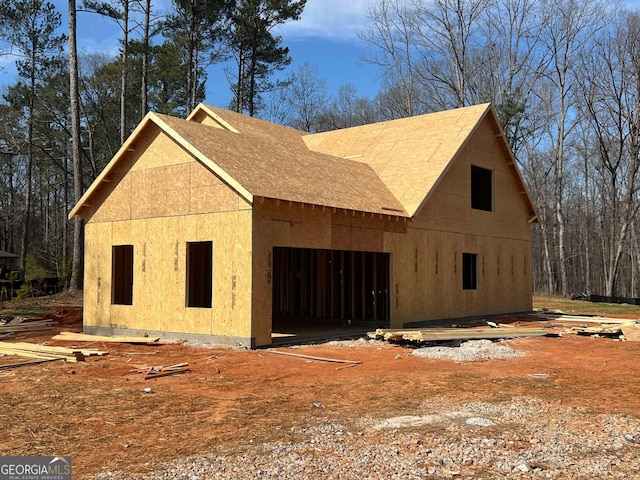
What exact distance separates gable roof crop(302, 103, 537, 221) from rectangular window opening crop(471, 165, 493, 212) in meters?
1.17

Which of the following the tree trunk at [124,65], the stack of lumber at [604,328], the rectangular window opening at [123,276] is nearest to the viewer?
the stack of lumber at [604,328]

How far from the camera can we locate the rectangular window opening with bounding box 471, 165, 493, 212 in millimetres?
20922

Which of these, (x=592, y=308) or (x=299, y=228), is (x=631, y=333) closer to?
(x=299, y=228)

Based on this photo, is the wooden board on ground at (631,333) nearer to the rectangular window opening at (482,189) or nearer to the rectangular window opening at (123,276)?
the rectangular window opening at (482,189)

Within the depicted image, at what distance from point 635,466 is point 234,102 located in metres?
35.4

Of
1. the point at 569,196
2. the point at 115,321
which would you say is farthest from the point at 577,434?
the point at 569,196

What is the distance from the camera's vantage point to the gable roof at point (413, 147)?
17.4 m

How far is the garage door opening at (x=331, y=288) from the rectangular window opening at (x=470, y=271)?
3.11m

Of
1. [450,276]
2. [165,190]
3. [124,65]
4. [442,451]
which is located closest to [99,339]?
[165,190]

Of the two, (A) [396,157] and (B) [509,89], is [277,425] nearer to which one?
(A) [396,157]

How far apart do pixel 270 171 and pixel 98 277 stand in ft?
18.5

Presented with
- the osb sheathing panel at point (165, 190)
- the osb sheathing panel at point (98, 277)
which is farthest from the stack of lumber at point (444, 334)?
the osb sheathing panel at point (98, 277)

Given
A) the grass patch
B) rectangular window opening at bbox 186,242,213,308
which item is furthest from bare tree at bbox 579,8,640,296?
rectangular window opening at bbox 186,242,213,308

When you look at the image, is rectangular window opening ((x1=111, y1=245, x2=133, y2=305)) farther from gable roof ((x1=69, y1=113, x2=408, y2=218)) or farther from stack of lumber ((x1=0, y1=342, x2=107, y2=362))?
stack of lumber ((x1=0, y1=342, x2=107, y2=362))
